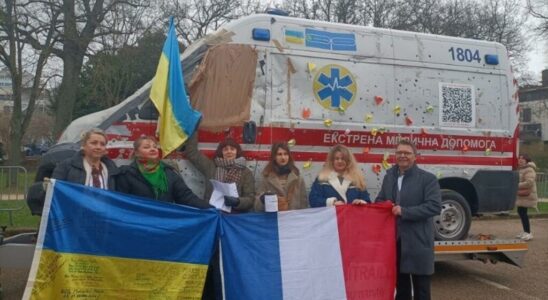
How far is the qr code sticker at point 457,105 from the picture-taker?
302 inches

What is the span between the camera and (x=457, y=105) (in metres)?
7.77

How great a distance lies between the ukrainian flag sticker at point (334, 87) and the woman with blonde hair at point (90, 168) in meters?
2.80

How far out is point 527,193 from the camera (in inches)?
440

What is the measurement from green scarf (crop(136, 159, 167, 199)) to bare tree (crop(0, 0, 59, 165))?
49.9 ft

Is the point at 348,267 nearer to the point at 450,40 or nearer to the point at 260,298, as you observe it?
the point at 260,298

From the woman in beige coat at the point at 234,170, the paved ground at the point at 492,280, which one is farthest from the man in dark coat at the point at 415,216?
the paved ground at the point at 492,280

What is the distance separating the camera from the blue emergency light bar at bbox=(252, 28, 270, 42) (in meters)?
6.61

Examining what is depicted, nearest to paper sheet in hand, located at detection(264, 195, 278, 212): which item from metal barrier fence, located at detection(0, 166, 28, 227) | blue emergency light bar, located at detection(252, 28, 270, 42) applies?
blue emergency light bar, located at detection(252, 28, 270, 42)

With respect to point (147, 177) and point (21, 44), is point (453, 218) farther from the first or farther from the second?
point (21, 44)

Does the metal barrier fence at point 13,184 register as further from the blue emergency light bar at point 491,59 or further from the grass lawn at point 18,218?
the blue emergency light bar at point 491,59

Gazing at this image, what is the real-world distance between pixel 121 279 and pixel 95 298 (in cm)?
25

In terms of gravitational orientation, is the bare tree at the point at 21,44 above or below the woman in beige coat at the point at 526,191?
above

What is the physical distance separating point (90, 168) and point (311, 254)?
213 centimetres

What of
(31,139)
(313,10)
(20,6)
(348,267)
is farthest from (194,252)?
(31,139)
